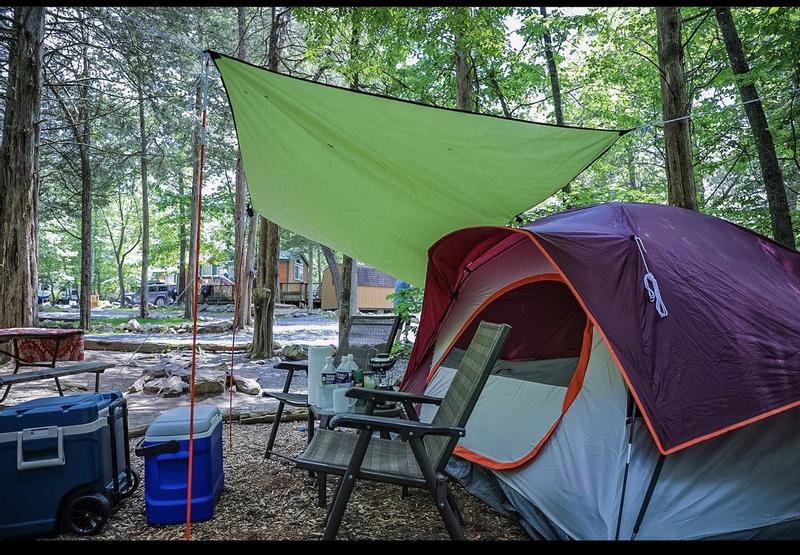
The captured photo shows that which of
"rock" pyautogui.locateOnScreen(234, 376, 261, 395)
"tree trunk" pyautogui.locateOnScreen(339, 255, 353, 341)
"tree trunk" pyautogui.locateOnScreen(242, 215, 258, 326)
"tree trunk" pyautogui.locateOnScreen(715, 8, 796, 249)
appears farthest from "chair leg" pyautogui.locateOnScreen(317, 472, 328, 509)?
"tree trunk" pyautogui.locateOnScreen(242, 215, 258, 326)

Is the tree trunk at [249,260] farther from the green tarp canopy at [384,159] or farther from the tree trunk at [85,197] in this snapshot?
the green tarp canopy at [384,159]

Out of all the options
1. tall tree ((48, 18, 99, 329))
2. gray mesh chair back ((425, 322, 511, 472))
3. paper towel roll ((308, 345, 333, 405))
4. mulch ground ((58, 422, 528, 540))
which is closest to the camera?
gray mesh chair back ((425, 322, 511, 472))

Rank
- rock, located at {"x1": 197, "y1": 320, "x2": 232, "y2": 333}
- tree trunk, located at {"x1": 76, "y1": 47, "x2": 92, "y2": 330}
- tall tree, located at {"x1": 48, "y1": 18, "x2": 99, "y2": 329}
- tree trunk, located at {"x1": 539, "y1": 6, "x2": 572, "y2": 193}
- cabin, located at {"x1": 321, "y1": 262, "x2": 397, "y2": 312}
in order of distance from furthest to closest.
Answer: cabin, located at {"x1": 321, "y1": 262, "x2": 397, "y2": 312}, rock, located at {"x1": 197, "y1": 320, "x2": 232, "y2": 333}, tree trunk, located at {"x1": 76, "y1": 47, "x2": 92, "y2": 330}, tall tree, located at {"x1": 48, "y1": 18, "x2": 99, "y2": 329}, tree trunk, located at {"x1": 539, "y1": 6, "x2": 572, "y2": 193}

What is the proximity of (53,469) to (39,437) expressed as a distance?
158 mm

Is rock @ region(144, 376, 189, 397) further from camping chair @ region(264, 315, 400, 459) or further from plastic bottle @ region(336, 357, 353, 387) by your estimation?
plastic bottle @ region(336, 357, 353, 387)

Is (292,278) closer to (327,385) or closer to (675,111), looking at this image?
(675,111)

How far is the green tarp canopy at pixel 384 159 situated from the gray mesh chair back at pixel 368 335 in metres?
0.63

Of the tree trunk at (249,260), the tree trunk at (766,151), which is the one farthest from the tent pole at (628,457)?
the tree trunk at (249,260)

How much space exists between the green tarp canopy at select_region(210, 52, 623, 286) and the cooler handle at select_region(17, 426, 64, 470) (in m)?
1.75

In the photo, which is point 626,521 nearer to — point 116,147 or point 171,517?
point 171,517

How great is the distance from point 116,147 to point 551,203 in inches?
490

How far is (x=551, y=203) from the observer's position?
7.37 metres

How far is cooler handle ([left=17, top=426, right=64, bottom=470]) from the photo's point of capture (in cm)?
224
